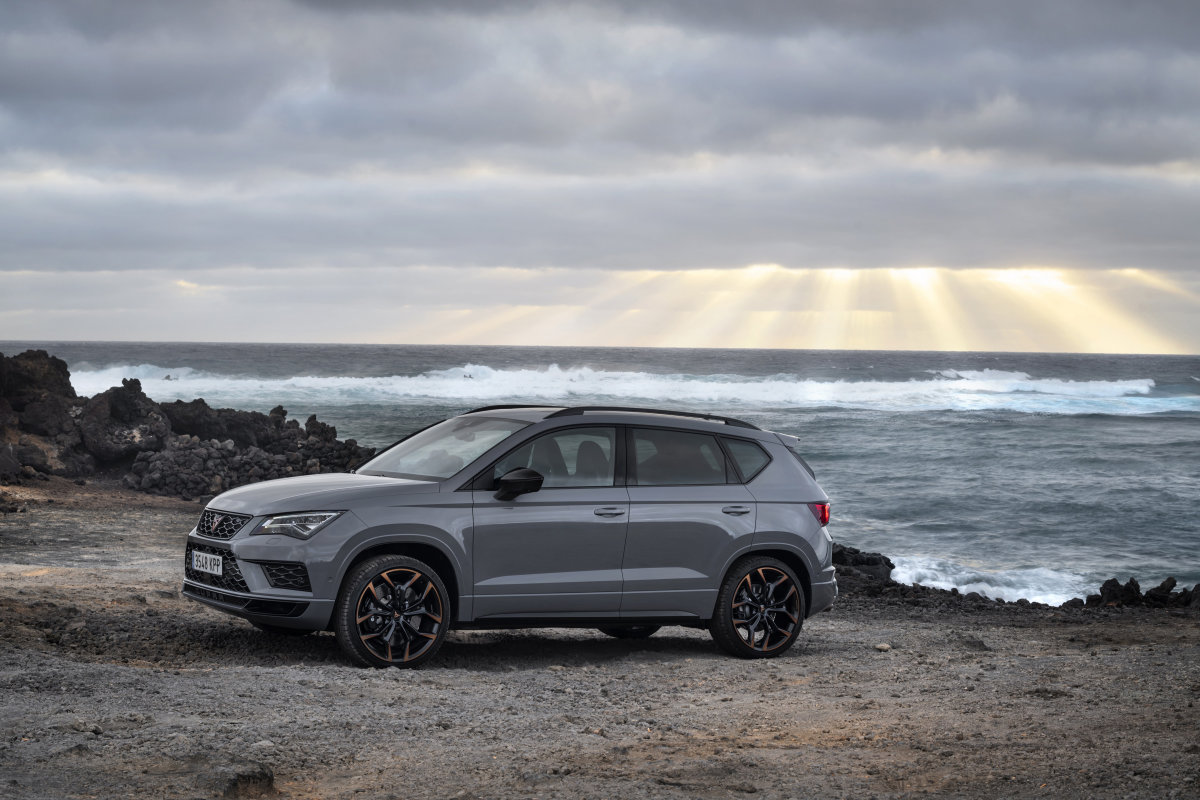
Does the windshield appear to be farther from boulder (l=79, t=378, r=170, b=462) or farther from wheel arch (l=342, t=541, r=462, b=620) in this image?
boulder (l=79, t=378, r=170, b=462)

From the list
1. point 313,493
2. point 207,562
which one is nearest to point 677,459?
point 313,493

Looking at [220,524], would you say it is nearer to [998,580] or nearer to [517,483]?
[517,483]

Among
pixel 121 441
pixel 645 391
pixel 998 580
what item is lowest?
pixel 998 580

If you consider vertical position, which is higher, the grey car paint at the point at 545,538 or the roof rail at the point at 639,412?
the roof rail at the point at 639,412

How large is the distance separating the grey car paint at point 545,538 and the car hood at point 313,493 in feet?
0.03

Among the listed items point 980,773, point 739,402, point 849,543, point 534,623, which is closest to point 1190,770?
point 980,773

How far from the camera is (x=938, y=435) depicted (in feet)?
137

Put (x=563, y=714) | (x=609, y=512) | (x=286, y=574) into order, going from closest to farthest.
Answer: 1. (x=563, y=714)
2. (x=286, y=574)
3. (x=609, y=512)

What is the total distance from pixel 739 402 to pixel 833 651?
5432 centimetres

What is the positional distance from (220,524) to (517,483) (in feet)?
6.51

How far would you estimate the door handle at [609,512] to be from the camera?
26.0 ft

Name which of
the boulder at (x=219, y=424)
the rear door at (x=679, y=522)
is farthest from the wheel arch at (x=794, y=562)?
the boulder at (x=219, y=424)

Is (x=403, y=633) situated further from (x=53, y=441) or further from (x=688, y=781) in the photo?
(x=53, y=441)

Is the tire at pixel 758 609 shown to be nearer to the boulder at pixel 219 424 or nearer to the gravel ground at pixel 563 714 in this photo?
the gravel ground at pixel 563 714
